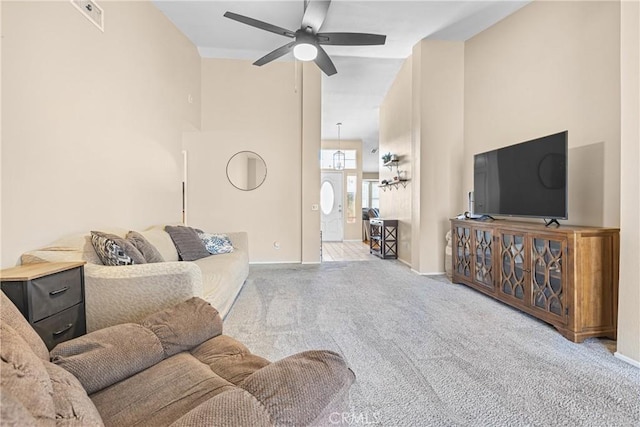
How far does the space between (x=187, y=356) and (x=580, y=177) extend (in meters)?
3.43

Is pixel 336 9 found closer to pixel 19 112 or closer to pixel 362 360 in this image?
pixel 19 112

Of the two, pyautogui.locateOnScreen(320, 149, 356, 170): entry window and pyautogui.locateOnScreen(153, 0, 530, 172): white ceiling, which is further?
pyautogui.locateOnScreen(320, 149, 356, 170): entry window

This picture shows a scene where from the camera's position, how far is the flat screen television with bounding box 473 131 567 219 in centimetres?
265

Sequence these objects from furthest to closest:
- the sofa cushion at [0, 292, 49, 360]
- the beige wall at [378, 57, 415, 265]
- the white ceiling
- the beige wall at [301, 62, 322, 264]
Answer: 1. the beige wall at [301, 62, 322, 264]
2. the beige wall at [378, 57, 415, 265]
3. the white ceiling
4. the sofa cushion at [0, 292, 49, 360]

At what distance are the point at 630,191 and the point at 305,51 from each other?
117 inches

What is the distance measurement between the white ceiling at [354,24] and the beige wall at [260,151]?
41 cm

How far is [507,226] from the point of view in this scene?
307 cm

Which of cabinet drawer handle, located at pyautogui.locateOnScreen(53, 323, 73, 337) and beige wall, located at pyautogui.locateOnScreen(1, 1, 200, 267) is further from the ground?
beige wall, located at pyautogui.locateOnScreen(1, 1, 200, 267)

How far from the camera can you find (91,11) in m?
2.50

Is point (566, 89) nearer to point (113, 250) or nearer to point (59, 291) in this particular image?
point (113, 250)

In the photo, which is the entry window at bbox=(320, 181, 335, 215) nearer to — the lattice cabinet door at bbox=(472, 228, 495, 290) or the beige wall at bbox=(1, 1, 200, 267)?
the beige wall at bbox=(1, 1, 200, 267)

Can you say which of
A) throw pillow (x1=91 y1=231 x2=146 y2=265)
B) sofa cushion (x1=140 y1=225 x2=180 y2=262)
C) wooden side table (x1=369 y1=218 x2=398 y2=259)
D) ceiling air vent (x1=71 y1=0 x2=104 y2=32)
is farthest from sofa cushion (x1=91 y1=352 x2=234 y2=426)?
wooden side table (x1=369 y1=218 x2=398 y2=259)

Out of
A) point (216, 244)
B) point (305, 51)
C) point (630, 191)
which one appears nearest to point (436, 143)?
point (305, 51)

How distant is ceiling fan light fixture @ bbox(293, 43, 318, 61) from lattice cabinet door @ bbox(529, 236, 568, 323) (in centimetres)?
281
